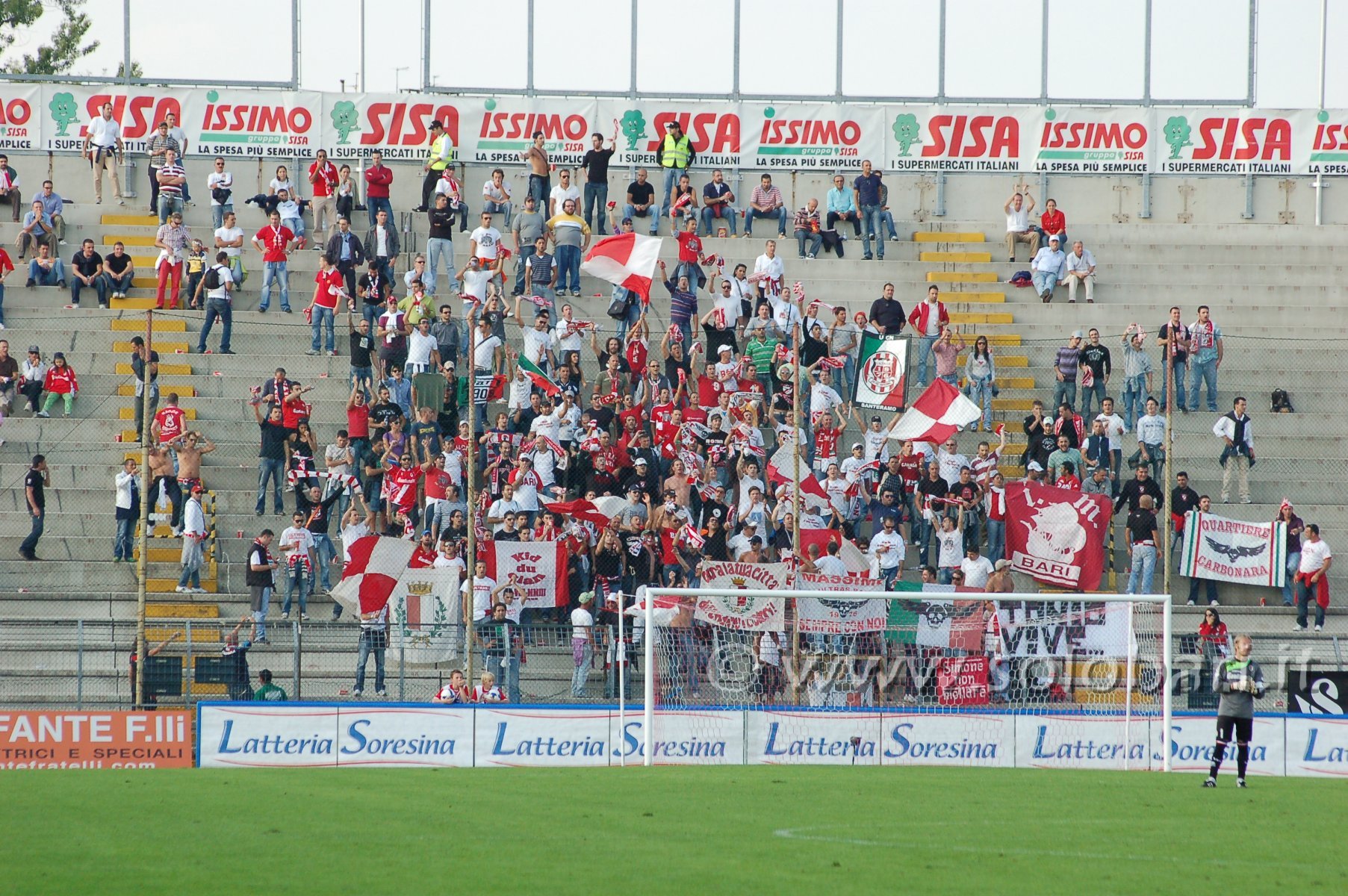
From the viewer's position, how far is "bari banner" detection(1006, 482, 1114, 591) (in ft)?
81.8

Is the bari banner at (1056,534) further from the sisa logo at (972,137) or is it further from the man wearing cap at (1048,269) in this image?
the sisa logo at (972,137)

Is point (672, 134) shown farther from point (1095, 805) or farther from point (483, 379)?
point (1095, 805)

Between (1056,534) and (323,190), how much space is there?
51.0 feet

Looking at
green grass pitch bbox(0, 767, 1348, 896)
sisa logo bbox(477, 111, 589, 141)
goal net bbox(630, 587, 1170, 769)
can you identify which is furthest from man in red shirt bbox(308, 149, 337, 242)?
green grass pitch bbox(0, 767, 1348, 896)

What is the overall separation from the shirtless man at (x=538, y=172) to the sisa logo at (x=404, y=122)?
4.10 m

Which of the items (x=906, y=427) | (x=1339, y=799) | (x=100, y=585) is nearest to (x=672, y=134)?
(x=906, y=427)

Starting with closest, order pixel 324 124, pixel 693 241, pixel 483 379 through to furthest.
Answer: pixel 483 379
pixel 693 241
pixel 324 124

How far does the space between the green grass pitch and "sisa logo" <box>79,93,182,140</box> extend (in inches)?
824

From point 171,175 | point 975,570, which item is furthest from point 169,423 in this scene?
point 975,570

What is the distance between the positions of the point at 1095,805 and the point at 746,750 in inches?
242

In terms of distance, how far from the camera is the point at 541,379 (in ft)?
85.7

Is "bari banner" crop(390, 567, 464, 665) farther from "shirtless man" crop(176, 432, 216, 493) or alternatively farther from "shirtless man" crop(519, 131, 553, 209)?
"shirtless man" crop(519, 131, 553, 209)

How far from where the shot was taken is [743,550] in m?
23.8

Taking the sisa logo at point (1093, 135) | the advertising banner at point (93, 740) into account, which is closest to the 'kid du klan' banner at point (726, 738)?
the advertising banner at point (93, 740)
